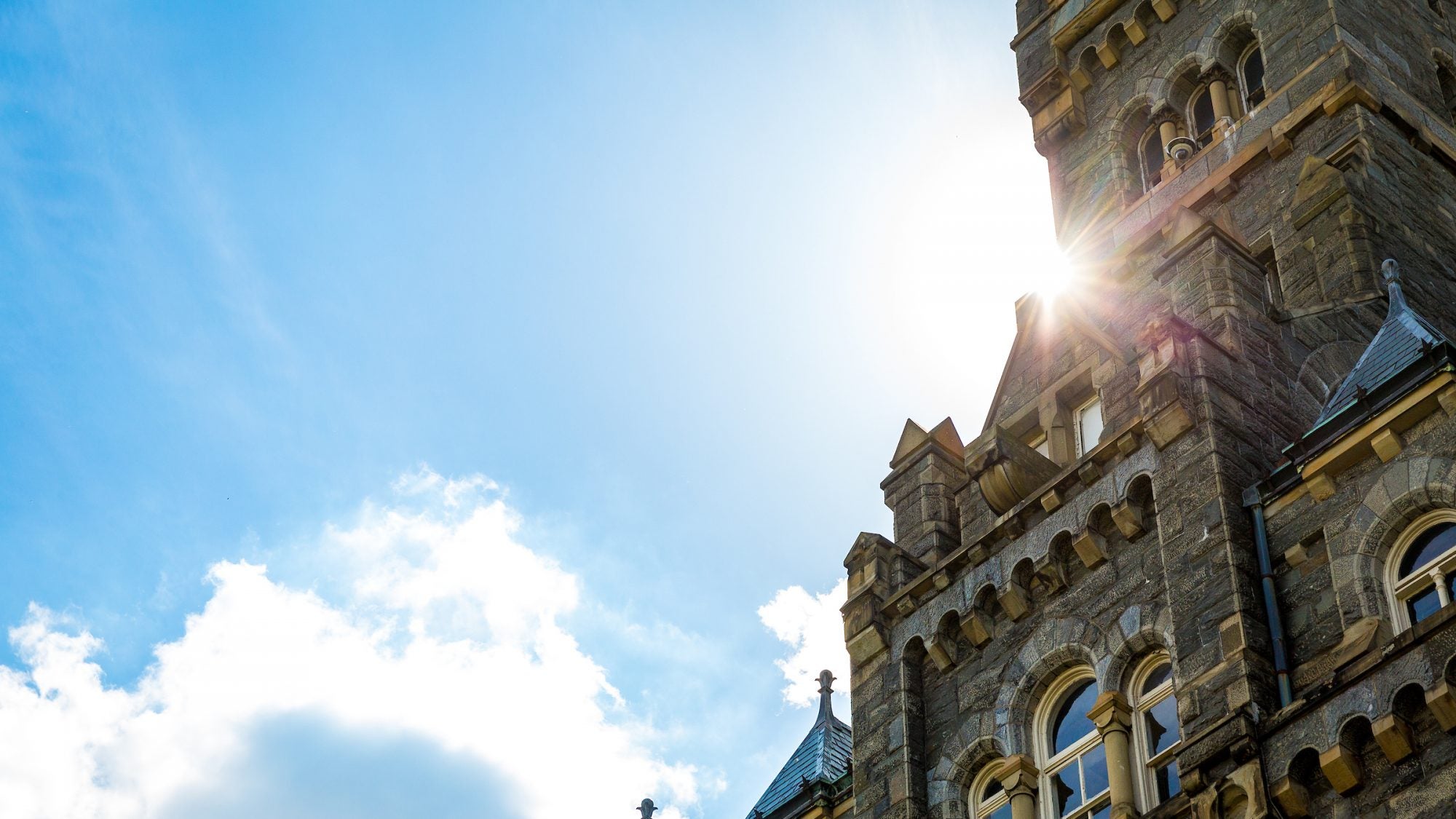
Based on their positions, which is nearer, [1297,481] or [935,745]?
[1297,481]

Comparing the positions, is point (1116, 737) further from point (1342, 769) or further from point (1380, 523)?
point (1342, 769)

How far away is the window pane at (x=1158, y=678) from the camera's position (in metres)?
22.7

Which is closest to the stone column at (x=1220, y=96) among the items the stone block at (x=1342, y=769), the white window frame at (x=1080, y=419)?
the white window frame at (x=1080, y=419)

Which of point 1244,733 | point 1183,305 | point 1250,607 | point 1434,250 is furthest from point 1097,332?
point 1244,733

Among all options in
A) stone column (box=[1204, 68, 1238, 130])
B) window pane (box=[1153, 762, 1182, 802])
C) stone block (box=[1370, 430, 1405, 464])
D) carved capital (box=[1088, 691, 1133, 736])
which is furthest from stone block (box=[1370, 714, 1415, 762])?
stone column (box=[1204, 68, 1238, 130])

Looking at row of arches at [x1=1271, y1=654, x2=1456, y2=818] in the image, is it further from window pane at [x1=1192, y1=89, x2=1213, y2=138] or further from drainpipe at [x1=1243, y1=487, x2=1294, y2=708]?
window pane at [x1=1192, y1=89, x2=1213, y2=138]

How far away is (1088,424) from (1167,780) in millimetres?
8406

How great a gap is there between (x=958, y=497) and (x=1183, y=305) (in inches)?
144

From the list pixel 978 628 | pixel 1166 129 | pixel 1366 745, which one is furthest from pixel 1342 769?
pixel 1166 129

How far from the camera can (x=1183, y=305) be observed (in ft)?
87.6

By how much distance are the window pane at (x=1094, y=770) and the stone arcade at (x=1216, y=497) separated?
58 millimetres

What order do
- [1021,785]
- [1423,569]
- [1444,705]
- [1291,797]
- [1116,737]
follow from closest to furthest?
[1444,705], [1291,797], [1423,569], [1116,737], [1021,785]

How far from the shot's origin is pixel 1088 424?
29750 millimetres

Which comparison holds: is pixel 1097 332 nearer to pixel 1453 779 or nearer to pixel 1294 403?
pixel 1294 403
